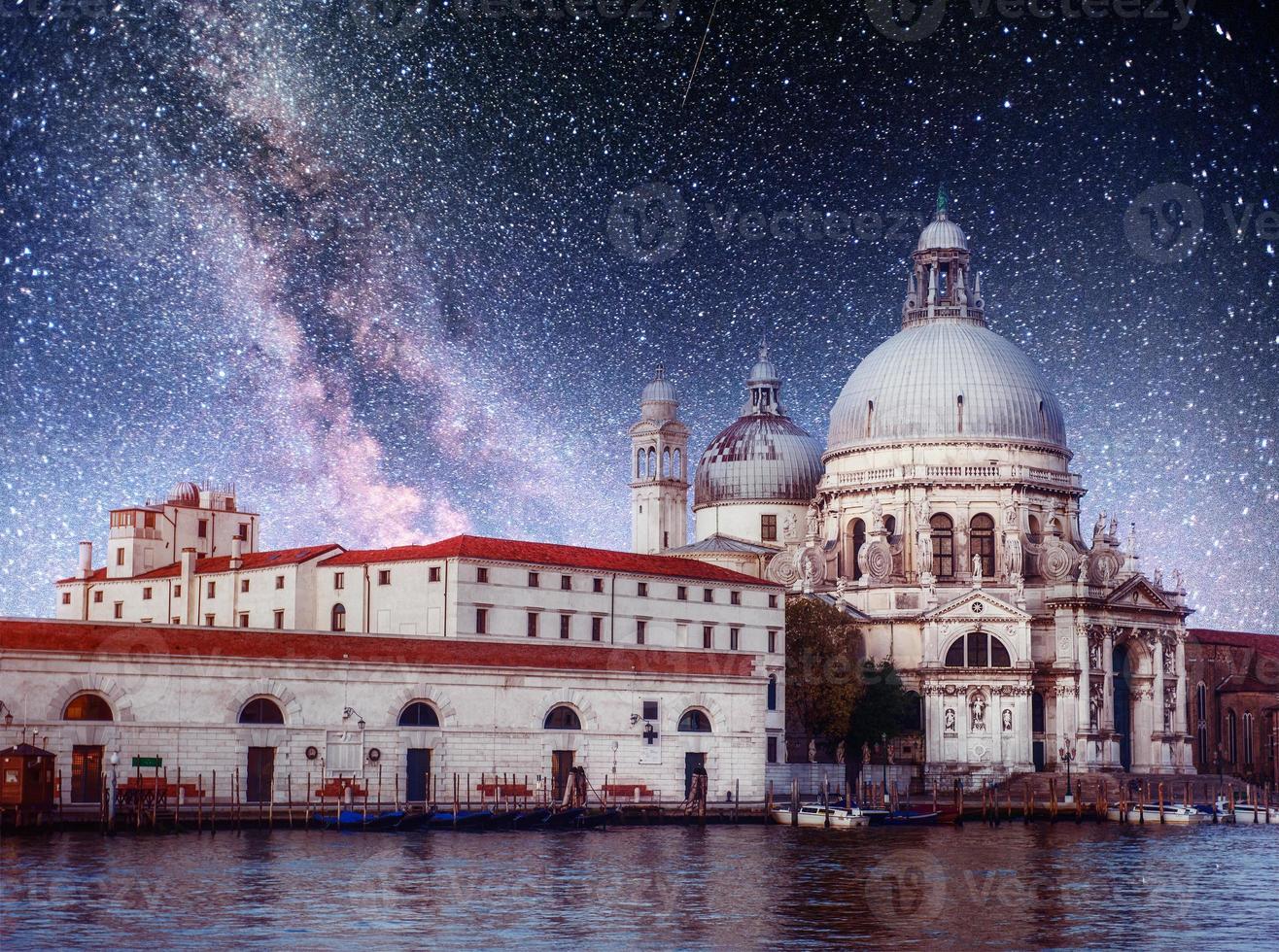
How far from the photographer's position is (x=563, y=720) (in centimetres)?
6044

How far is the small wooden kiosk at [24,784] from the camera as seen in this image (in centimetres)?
4706

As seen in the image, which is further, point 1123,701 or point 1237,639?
point 1237,639

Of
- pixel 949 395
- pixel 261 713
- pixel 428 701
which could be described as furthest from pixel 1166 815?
pixel 261 713

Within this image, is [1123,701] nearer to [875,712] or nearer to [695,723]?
[875,712]

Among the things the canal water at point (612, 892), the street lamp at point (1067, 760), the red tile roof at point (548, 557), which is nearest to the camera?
the canal water at point (612, 892)

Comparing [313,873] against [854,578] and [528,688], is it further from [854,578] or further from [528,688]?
[854,578]

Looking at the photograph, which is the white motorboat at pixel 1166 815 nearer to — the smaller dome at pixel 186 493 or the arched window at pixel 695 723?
the arched window at pixel 695 723

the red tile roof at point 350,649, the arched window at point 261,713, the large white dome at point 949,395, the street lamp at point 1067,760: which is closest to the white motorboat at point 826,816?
the red tile roof at point 350,649

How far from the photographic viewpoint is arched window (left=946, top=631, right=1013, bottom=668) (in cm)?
8369

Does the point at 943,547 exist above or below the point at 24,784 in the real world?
above

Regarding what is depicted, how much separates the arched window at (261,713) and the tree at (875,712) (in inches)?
1198

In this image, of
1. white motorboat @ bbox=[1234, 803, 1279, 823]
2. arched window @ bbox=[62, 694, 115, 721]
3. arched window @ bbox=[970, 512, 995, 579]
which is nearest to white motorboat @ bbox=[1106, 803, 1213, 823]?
white motorboat @ bbox=[1234, 803, 1279, 823]

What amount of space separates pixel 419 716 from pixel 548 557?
42.7 feet

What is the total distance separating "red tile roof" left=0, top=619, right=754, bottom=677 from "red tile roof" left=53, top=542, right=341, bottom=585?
13177 mm
